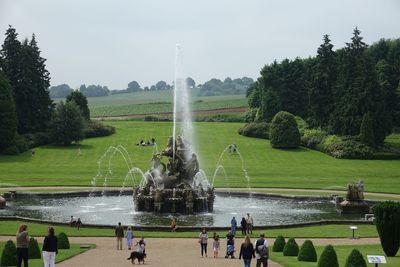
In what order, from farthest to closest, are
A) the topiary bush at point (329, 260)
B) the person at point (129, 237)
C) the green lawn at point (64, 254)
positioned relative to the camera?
the person at point (129, 237), the green lawn at point (64, 254), the topiary bush at point (329, 260)

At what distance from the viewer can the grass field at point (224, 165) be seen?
8025cm

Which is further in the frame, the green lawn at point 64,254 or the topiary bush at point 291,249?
the topiary bush at point 291,249

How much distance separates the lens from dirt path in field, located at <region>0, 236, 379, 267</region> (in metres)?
34.0

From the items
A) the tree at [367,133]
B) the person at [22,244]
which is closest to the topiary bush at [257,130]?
the tree at [367,133]

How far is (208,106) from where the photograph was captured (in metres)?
188

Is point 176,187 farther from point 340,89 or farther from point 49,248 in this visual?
point 340,89

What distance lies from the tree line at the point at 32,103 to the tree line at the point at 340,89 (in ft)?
110

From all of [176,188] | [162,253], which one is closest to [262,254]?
[162,253]

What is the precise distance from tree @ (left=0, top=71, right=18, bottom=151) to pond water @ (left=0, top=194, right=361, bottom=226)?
1576 inches

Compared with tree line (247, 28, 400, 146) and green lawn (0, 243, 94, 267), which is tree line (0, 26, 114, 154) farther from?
green lawn (0, 243, 94, 267)

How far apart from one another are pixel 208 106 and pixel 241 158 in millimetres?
85156

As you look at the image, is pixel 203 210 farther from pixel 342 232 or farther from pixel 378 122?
pixel 378 122

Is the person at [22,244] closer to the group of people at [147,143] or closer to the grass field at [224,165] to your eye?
the grass field at [224,165]

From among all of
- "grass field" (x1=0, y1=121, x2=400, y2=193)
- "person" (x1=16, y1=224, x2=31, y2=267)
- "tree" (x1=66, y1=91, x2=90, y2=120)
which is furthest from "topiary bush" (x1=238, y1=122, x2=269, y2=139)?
"person" (x1=16, y1=224, x2=31, y2=267)
